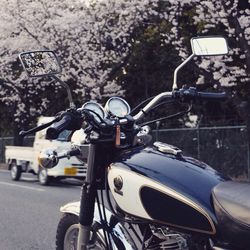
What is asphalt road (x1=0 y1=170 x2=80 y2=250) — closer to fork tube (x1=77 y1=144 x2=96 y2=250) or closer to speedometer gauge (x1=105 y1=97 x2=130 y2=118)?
fork tube (x1=77 y1=144 x2=96 y2=250)

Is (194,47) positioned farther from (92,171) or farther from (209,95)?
(92,171)

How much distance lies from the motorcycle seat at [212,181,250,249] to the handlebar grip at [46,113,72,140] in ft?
2.83

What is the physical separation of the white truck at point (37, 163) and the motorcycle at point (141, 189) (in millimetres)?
10666

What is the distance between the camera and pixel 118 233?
129 inches

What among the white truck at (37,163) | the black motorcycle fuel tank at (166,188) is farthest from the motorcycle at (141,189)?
the white truck at (37,163)

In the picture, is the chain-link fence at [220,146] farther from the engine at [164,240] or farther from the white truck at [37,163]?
the engine at [164,240]

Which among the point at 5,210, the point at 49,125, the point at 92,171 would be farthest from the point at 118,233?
the point at 5,210

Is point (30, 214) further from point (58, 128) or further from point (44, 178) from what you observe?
point (58, 128)

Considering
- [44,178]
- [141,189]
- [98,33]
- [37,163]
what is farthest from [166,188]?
[98,33]

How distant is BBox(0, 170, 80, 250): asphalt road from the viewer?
23.9 ft

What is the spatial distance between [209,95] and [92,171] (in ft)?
2.65

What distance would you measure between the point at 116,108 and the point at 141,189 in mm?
658

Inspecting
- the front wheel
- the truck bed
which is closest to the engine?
the front wheel

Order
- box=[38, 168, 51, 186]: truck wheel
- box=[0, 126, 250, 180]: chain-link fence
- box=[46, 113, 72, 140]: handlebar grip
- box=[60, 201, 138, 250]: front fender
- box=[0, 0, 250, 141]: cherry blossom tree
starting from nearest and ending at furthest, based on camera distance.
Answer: box=[46, 113, 72, 140]: handlebar grip
box=[60, 201, 138, 250]: front fender
box=[38, 168, 51, 186]: truck wheel
box=[0, 126, 250, 180]: chain-link fence
box=[0, 0, 250, 141]: cherry blossom tree
